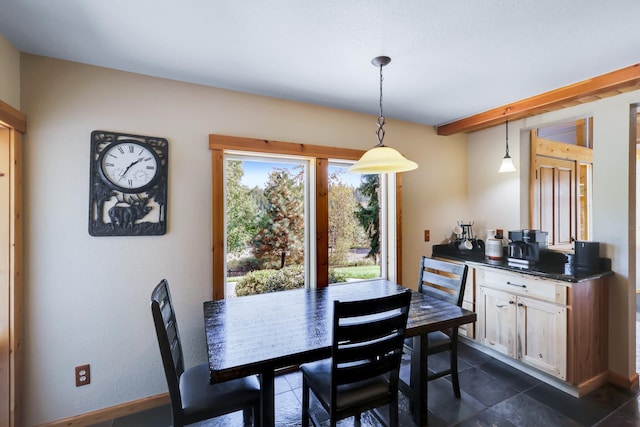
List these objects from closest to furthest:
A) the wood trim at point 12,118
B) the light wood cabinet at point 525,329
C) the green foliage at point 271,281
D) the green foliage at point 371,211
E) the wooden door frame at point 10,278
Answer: the wood trim at point 12,118 → the wooden door frame at point 10,278 → the light wood cabinet at point 525,329 → the green foliage at point 271,281 → the green foliage at point 371,211

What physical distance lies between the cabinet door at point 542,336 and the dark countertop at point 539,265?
23cm

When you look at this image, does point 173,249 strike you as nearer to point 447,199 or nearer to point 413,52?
point 413,52

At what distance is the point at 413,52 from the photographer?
1762 mm

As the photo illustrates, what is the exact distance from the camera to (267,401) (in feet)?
4.60

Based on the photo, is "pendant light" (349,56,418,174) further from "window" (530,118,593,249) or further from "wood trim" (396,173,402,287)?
"window" (530,118,593,249)

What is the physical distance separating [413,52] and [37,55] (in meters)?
2.33

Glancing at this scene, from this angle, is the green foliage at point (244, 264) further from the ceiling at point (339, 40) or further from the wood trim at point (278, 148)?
the ceiling at point (339, 40)

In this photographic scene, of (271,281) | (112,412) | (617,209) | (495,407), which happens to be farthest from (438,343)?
(112,412)

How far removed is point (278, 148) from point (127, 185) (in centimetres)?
113

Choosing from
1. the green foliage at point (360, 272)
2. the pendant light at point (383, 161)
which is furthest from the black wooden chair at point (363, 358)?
the green foliage at point (360, 272)

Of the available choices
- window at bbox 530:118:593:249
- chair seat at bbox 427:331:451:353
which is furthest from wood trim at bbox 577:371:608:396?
window at bbox 530:118:593:249

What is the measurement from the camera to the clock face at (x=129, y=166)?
1916mm

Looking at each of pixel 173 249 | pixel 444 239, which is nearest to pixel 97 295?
pixel 173 249

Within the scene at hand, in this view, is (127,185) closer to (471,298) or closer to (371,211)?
(371,211)
